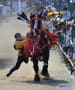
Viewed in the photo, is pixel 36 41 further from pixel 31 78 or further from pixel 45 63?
pixel 31 78

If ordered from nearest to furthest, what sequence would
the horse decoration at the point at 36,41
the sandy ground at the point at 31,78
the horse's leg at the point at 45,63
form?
1. the sandy ground at the point at 31,78
2. the horse decoration at the point at 36,41
3. the horse's leg at the point at 45,63

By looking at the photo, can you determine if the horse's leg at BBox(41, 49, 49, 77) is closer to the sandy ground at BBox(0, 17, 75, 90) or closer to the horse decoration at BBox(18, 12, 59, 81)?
the horse decoration at BBox(18, 12, 59, 81)

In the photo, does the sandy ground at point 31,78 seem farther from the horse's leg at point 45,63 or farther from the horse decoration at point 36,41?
the horse decoration at point 36,41

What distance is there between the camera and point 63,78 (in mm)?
10492

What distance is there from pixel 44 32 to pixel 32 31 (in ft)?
1.12

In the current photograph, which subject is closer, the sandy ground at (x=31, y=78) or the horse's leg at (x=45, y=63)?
the sandy ground at (x=31, y=78)

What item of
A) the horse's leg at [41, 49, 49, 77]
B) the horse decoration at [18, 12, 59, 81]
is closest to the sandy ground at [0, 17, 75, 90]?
the horse's leg at [41, 49, 49, 77]

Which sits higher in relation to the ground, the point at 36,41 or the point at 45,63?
the point at 36,41

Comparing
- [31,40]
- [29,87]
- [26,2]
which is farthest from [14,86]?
[26,2]

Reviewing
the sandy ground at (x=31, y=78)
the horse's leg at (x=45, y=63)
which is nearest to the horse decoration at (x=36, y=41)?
→ the horse's leg at (x=45, y=63)

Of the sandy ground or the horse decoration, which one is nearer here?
the sandy ground

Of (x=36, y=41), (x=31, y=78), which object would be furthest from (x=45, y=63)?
(x=36, y=41)

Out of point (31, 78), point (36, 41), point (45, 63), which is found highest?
point (36, 41)

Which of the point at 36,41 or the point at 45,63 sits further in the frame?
the point at 45,63
